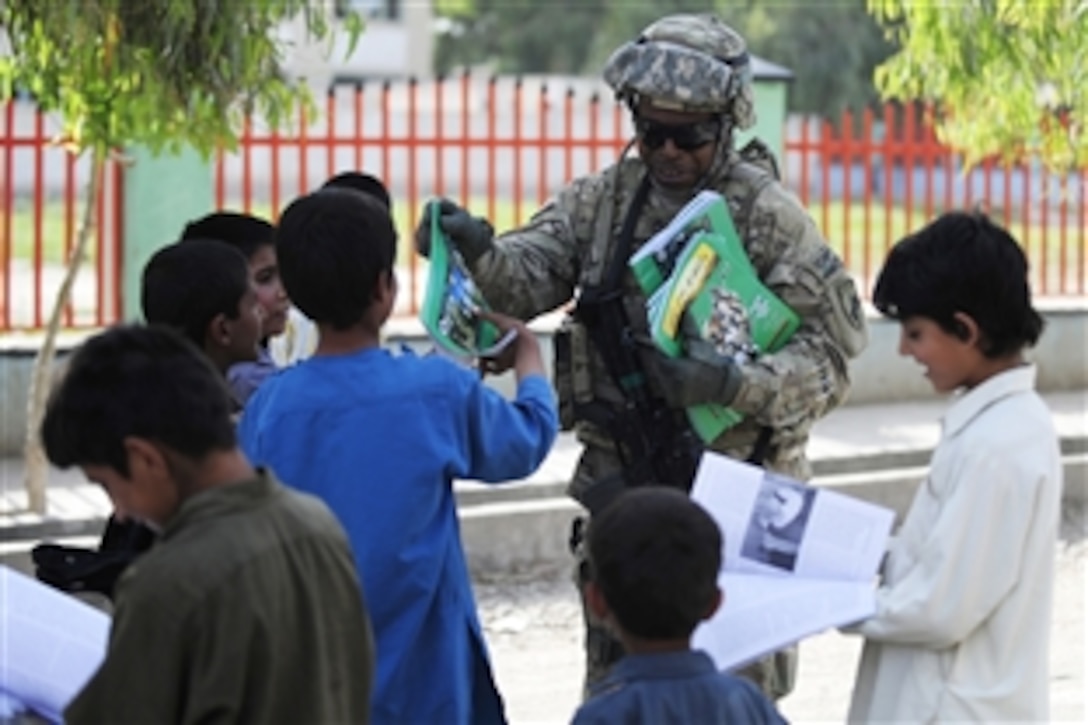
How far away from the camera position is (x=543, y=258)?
4711 millimetres

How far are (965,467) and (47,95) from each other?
18.9 ft

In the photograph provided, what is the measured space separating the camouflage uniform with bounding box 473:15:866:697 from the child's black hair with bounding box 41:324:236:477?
1.67 meters

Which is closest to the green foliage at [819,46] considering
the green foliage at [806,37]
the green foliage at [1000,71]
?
the green foliage at [806,37]

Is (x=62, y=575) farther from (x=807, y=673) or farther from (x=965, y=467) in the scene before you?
(x=807, y=673)

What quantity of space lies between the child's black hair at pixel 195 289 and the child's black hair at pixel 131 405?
1.23 metres

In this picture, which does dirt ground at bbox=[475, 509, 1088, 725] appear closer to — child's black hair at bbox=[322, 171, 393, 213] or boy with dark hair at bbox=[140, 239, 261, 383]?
child's black hair at bbox=[322, 171, 393, 213]

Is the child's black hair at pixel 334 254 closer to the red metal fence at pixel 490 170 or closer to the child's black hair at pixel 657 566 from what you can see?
the child's black hair at pixel 657 566

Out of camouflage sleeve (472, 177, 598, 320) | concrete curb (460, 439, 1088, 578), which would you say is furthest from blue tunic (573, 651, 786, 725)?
concrete curb (460, 439, 1088, 578)

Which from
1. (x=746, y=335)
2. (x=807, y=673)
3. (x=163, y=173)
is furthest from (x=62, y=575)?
(x=163, y=173)

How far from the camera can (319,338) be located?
373cm

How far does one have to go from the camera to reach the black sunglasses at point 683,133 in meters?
4.49

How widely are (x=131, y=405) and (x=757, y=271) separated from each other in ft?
6.60

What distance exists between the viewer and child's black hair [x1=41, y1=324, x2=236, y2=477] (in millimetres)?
2805

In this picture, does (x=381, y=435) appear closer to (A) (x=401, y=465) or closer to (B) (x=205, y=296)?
(A) (x=401, y=465)
